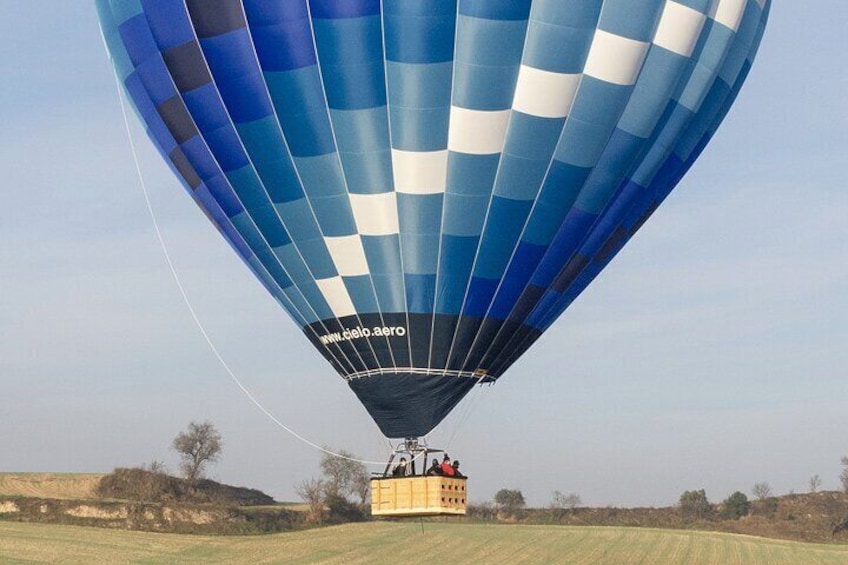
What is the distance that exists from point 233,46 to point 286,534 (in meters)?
27.7

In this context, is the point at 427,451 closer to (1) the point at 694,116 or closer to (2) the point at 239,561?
(1) the point at 694,116

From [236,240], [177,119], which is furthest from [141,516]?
[177,119]

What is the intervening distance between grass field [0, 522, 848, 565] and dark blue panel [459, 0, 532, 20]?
68.3 feet

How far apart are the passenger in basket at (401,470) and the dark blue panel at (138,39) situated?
7.21m

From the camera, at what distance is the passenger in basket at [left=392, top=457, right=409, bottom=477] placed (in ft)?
57.7

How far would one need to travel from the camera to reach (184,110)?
61.8 ft

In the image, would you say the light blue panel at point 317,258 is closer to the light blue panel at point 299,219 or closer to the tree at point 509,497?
the light blue panel at point 299,219

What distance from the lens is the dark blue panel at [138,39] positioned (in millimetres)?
18891

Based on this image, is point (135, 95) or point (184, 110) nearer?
point (184, 110)

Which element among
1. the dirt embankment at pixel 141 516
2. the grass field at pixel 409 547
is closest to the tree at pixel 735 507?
the grass field at pixel 409 547

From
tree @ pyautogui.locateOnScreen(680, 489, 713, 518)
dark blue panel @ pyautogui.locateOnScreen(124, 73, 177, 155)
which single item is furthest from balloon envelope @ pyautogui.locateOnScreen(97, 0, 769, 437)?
tree @ pyautogui.locateOnScreen(680, 489, 713, 518)

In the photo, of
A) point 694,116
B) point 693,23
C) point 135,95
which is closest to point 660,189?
point 694,116

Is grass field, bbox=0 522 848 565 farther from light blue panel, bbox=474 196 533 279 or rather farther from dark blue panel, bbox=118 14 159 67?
light blue panel, bbox=474 196 533 279

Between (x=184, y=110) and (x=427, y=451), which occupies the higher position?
(x=184, y=110)
